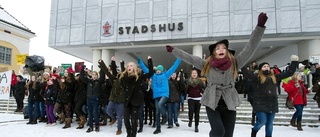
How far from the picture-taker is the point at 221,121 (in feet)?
9.59

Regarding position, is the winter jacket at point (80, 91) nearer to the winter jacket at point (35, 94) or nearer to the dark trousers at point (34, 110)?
the winter jacket at point (35, 94)

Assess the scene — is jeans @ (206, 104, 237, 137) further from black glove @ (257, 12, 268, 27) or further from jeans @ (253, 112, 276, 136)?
jeans @ (253, 112, 276, 136)

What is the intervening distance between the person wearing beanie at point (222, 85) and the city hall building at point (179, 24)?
15.0 meters

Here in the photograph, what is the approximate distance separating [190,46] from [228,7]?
170 inches

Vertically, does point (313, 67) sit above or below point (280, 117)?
above

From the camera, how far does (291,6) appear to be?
1642cm

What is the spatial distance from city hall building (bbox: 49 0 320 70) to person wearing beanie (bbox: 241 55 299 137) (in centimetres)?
1293

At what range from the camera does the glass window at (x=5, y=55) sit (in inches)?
1137

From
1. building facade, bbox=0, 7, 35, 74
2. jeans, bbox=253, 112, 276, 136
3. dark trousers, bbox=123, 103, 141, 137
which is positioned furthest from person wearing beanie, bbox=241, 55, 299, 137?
building facade, bbox=0, 7, 35, 74

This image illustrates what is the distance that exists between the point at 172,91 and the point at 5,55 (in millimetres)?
30147

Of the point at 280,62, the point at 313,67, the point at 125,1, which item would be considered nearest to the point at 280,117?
the point at 313,67

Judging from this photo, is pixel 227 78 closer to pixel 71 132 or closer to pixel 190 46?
pixel 71 132

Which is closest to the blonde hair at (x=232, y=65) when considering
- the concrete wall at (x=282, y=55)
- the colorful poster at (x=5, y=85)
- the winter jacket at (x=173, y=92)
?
the winter jacket at (x=173, y=92)

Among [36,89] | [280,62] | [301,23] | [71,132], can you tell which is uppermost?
[301,23]
